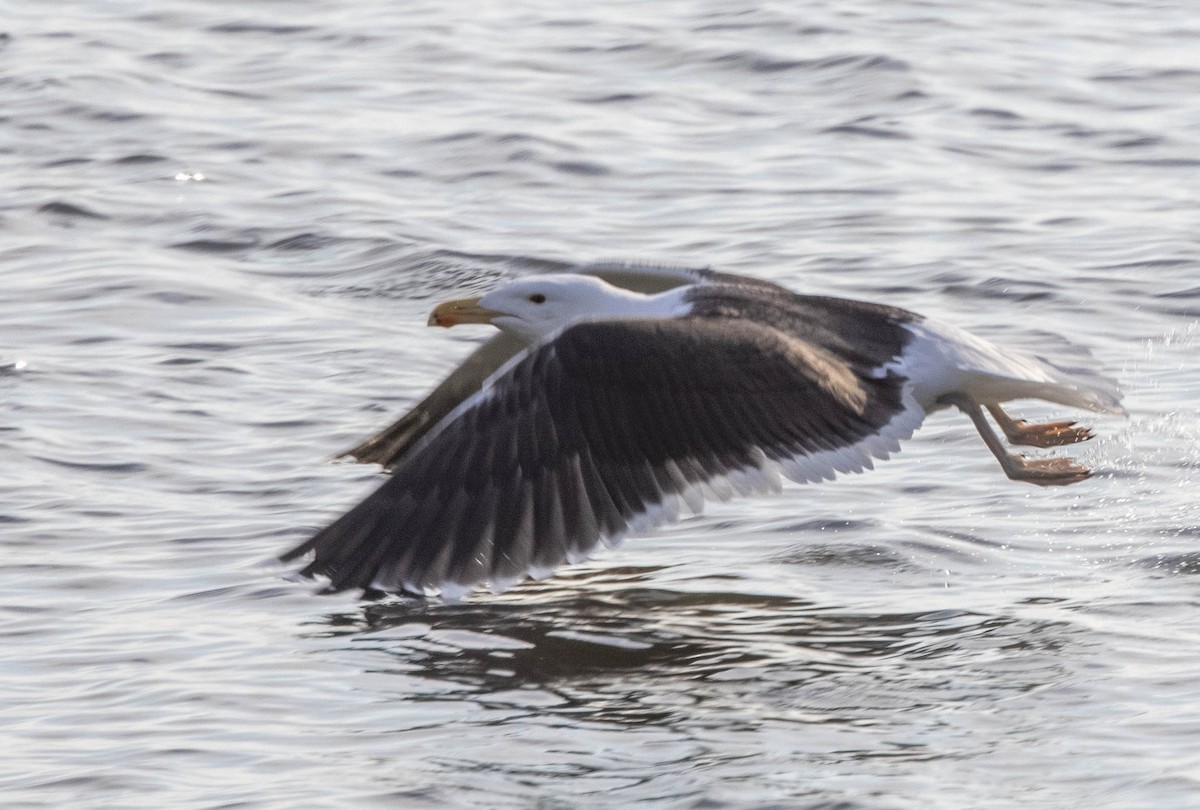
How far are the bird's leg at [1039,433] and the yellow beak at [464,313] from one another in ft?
6.00

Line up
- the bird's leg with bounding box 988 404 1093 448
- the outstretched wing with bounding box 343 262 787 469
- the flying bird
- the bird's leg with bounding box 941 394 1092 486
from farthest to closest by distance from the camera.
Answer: the outstretched wing with bounding box 343 262 787 469, the bird's leg with bounding box 988 404 1093 448, the bird's leg with bounding box 941 394 1092 486, the flying bird

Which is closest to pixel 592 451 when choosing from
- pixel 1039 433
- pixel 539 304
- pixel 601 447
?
pixel 601 447

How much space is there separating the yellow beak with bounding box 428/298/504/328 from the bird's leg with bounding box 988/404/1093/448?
183cm

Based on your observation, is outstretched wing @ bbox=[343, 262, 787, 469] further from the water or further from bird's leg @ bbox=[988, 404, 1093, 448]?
bird's leg @ bbox=[988, 404, 1093, 448]

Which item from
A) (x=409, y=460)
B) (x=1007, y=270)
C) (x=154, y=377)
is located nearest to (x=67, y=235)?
(x=154, y=377)

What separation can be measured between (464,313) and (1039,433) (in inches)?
83.1

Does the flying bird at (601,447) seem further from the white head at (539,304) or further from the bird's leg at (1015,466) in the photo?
the white head at (539,304)

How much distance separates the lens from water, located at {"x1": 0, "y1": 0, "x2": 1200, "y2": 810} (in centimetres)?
557

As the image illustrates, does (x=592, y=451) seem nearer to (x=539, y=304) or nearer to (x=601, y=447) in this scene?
(x=601, y=447)

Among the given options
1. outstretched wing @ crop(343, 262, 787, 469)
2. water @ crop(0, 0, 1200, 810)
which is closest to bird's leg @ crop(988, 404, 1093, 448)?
water @ crop(0, 0, 1200, 810)

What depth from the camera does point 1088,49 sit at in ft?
51.5

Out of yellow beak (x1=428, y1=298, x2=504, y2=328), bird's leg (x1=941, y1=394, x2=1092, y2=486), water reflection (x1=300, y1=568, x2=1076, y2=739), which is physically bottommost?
water reflection (x1=300, y1=568, x2=1076, y2=739)

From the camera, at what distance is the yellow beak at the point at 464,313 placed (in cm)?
755

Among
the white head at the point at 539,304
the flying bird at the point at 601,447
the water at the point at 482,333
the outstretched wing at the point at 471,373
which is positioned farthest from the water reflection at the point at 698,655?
the outstretched wing at the point at 471,373
